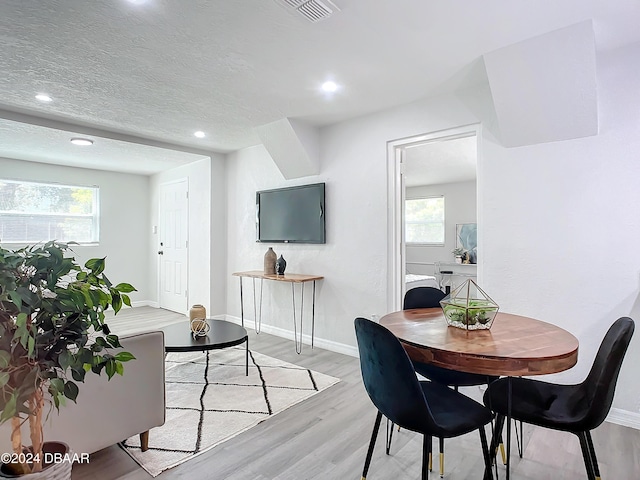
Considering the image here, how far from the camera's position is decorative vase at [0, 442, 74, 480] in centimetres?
113

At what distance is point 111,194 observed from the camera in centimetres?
631

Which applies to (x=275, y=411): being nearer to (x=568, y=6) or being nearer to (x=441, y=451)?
(x=441, y=451)

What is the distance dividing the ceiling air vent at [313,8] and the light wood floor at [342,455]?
7.41ft

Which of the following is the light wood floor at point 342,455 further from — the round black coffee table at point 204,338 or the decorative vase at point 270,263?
the decorative vase at point 270,263

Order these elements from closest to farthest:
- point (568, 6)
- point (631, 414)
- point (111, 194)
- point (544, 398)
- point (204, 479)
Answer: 1. point (544, 398)
2. point (204, 479)
3. point (568, 6)
4. point (631, 414)
5. point (111, 194)

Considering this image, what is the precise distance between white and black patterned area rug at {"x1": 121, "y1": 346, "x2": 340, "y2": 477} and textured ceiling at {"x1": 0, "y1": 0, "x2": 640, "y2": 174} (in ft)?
7.91

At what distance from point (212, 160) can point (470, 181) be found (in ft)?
15.8

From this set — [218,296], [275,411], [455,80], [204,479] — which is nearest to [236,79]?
[455,80]

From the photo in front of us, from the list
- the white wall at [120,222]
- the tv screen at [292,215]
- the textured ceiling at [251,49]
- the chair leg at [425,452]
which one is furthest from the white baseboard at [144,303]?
the chair leg at [425,452]

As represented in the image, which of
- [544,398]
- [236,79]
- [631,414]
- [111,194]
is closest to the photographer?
[544,398]

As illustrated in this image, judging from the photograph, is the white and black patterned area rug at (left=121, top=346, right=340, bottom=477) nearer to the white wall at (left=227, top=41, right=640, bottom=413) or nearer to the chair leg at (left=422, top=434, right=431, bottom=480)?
the white wall at (left=227, top=41, right=640, bottom=413)

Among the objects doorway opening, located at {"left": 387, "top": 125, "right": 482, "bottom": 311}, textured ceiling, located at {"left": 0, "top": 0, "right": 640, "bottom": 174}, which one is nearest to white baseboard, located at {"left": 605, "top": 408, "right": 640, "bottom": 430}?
doorway opening, located at {"left": 387, "top": 125, "right": 482, "bottom": 311}

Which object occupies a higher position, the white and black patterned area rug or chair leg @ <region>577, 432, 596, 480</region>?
chair leg @ <region>577, 432, 596, 480</region>

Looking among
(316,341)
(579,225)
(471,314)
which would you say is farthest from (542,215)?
(316,341)
